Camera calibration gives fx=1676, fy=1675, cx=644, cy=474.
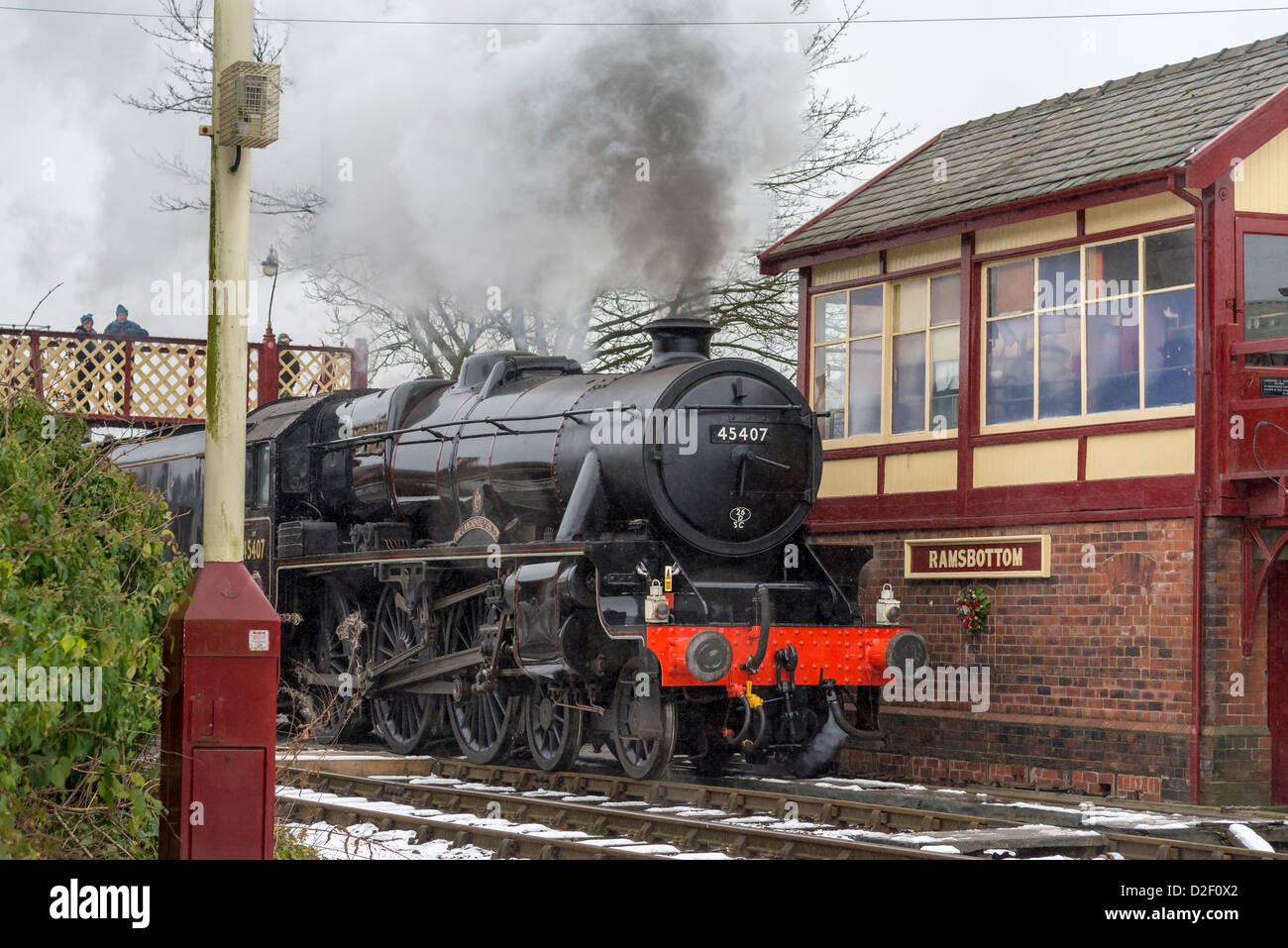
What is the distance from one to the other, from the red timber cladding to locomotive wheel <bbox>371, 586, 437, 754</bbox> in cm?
391

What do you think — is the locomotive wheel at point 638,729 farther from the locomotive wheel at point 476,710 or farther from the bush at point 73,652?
the bush at point 73,652

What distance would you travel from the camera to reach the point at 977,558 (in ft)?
45.6

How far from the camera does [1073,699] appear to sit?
1295cm

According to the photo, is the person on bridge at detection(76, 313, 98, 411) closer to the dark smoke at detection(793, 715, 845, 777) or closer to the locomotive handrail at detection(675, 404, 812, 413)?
the locomotive handrail at detection(675, 404, 812, 413)

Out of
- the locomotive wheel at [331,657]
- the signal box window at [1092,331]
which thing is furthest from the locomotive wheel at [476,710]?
the signal box window at [1092,331]

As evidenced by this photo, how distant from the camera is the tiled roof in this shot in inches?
504

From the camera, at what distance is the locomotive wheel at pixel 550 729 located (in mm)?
12641

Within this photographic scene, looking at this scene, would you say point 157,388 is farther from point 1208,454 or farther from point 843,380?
point 1208,454

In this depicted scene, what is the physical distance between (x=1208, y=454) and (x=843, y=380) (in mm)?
4437

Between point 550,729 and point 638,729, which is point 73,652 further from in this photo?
point 550,729

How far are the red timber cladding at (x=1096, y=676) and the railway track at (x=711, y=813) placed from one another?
202cm

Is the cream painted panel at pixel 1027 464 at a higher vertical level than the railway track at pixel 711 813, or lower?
higher
